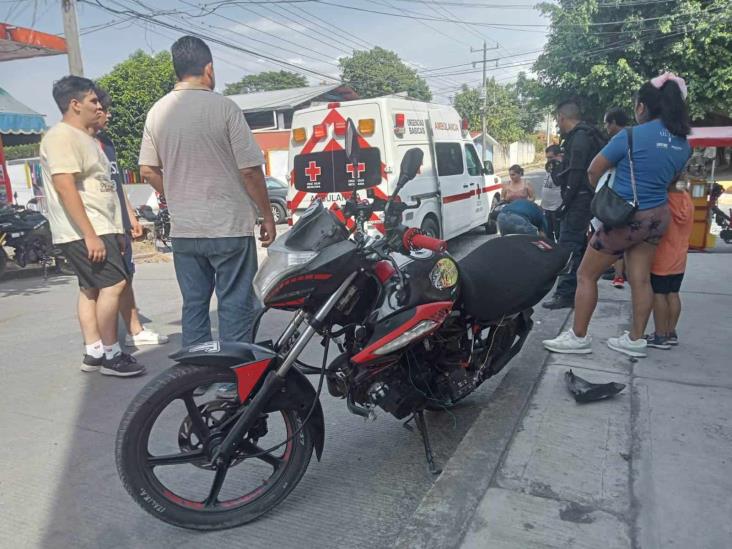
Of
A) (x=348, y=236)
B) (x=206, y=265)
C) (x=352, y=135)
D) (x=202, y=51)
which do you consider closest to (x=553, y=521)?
(x=348, y=236)

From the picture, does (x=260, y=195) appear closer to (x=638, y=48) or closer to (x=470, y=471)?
(x=470, y=471)

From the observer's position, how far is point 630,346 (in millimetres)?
3801

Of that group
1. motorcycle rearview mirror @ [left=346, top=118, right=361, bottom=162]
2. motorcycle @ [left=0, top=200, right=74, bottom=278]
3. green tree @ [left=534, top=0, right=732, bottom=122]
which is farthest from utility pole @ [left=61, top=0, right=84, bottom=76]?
green tree @ [left=534, top=0, right=732, bottom=122]

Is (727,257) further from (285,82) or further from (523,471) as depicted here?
(285,82)

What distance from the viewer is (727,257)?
283 inches

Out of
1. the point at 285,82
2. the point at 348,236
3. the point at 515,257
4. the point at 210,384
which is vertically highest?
the point at 285,82

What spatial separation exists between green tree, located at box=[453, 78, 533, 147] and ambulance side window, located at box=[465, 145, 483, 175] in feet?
120

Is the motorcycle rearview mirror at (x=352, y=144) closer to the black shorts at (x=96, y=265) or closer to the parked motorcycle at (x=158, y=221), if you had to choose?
the black shorts at (x=96, y=265)

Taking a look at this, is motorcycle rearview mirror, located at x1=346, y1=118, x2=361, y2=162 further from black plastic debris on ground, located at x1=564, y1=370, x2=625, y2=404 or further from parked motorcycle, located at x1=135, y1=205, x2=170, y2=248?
parked motorcycle, located at x1=135, y1=205, x2=170, y2=248

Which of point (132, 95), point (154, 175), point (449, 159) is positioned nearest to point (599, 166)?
point (154, 175)

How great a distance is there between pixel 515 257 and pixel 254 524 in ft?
5.99

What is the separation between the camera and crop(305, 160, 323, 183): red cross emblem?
6805 mm

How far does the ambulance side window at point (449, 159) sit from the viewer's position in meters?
8.65

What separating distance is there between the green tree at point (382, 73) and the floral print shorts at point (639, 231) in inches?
2456
